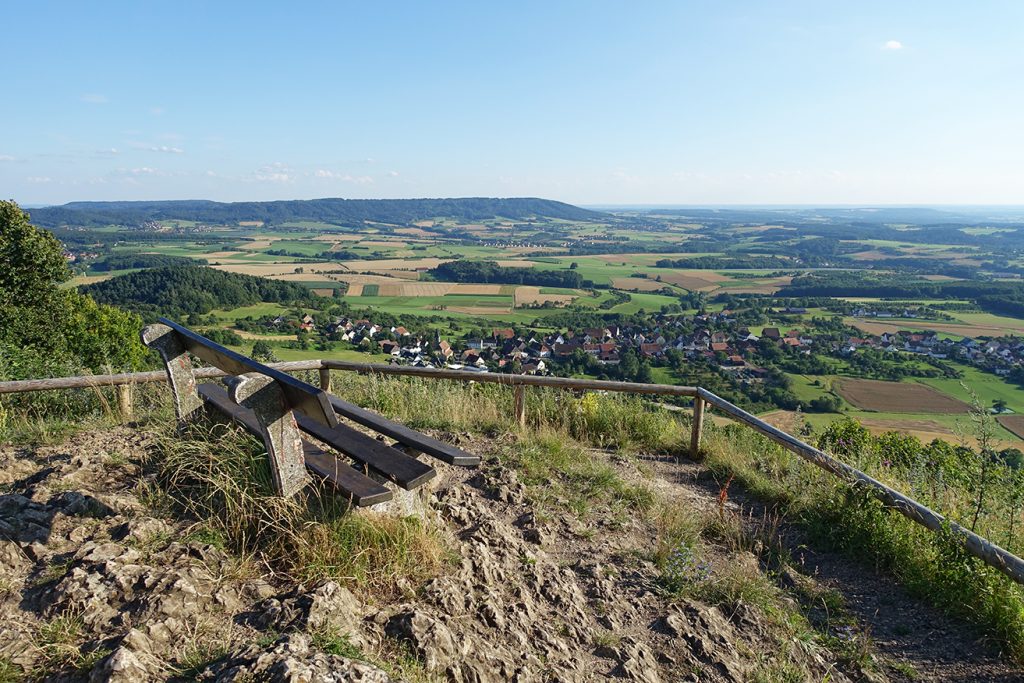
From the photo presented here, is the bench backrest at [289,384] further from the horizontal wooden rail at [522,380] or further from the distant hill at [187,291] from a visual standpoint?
the distant hill at [187,291]

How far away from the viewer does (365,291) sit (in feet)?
187

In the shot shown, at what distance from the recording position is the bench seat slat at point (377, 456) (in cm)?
304

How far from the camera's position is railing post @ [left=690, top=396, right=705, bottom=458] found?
5.58 meters

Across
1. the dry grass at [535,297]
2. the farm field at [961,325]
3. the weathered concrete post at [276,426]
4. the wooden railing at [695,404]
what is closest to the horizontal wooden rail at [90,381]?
the wooden railing at [695,404]

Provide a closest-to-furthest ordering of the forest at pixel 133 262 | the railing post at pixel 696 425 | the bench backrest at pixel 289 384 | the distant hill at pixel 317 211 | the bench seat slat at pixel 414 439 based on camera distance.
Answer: the bench backrest at pixel 289 384 → the bench seat slat at pixel 414 439 → the railing post at pixel 696 425 → the forest at pixel 133 262 → the distant hill at pixel 317 211

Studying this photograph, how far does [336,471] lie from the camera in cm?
312

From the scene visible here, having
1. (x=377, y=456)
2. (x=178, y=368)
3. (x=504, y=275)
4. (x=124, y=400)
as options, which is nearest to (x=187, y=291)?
(x=504, y=275)

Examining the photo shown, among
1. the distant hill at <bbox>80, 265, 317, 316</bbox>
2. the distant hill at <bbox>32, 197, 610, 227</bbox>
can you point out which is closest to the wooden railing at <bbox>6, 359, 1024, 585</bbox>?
the distant hill at <bbox>80, 265, 317, 316</bbox>

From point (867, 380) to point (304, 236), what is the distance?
101m

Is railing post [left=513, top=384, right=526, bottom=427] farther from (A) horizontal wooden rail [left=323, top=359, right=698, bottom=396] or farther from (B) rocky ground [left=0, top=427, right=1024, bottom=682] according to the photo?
(B) rocky ground [left=0, top=427, right=1024, bottom=682]

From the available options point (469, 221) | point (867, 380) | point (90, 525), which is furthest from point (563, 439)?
point (469, 221)

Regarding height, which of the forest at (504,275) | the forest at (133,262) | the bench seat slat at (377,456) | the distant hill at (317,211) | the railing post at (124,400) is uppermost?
the distant hill at (317,211)

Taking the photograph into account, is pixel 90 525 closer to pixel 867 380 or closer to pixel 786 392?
pixel 786 392

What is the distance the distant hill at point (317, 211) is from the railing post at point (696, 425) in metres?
119
